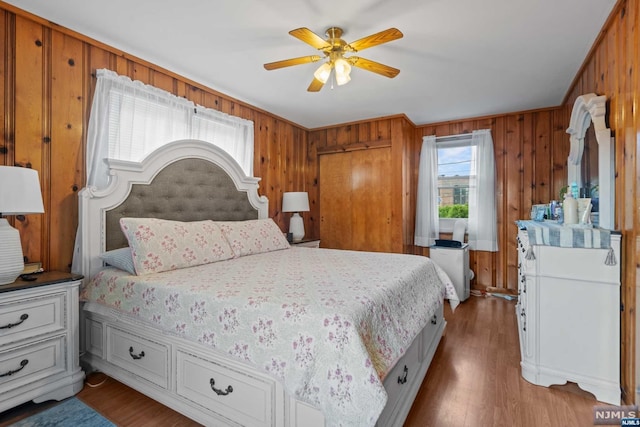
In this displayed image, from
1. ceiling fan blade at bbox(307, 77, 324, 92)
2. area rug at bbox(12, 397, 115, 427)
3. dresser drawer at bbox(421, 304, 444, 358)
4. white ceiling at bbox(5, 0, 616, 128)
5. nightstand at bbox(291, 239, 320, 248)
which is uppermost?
white ceiling at bbox(5, 0, 616, 128)

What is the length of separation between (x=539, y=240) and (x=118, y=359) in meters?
2.90

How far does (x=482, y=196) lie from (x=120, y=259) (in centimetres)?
409

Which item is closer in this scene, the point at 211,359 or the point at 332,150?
the point at 211,359

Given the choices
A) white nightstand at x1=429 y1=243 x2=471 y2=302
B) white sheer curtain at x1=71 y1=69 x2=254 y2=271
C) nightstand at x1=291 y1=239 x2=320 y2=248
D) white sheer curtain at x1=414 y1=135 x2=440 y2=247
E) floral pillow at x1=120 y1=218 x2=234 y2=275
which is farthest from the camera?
white sheer curtain at x1=414 y1=135 x2=440 y2=247

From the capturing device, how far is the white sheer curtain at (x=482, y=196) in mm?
4008

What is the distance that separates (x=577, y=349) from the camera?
1.94 metres

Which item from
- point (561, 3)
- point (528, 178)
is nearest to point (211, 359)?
point (561, 3)

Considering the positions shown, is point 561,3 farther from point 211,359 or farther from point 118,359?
point 118,359

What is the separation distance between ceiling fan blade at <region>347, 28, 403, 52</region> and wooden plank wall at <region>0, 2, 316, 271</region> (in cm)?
188

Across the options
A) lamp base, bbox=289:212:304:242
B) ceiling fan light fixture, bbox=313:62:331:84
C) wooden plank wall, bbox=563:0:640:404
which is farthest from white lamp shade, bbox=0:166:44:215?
wooden plank wall, bbox=563:0:640:404

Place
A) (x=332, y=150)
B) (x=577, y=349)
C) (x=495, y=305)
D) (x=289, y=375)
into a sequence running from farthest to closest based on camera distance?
(x=332, y=150) < (x=495, y=305) < (x=577, y=349) < (x=289, y=375)

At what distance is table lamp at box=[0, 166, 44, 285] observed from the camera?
1.61m

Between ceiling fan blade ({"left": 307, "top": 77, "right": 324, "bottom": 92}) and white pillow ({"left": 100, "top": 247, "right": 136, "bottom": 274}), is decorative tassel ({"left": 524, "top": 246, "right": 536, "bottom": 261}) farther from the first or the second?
white pillow ({"left": 100, "top": 247, "right": 136, "bottom": 274})

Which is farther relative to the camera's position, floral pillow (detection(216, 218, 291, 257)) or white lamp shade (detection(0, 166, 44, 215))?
floral pillow (detection(216, 218, 291, 257))
